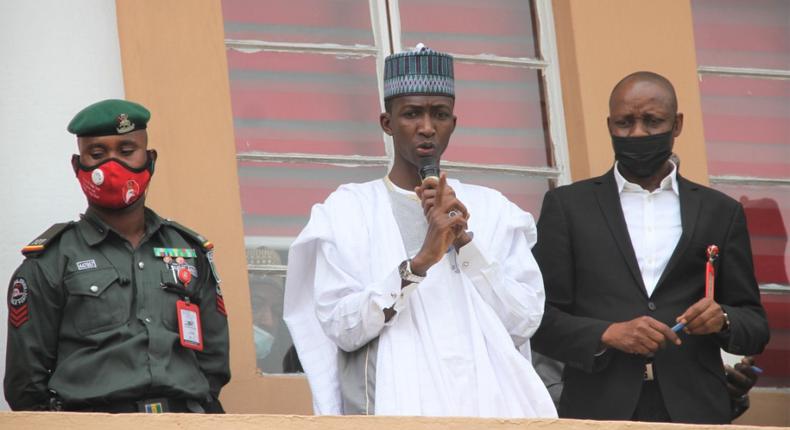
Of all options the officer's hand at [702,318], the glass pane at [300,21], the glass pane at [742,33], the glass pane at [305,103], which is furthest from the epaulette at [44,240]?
the glass pane at [742,33]

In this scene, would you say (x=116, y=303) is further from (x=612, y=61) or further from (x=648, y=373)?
(x=612, y=61)

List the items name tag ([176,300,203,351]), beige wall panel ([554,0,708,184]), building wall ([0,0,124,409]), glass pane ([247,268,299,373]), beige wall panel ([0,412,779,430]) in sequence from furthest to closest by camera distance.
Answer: beige wall panel ([554,0,708,184]), glass pane ([247,268,299,373]), building wall ([0,0,124,409]), name tag ([176,300,203,351]), beige wall panel ([0,412,779,430])

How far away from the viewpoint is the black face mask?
8250mm

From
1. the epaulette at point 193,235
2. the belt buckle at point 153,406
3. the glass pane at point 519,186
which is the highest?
the glass pane at point 519,186

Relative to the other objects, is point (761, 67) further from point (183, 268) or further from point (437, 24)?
point (183, 268)

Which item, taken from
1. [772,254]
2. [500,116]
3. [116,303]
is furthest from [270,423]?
[772,254]

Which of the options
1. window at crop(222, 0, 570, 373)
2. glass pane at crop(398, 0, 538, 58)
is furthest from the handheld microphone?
glass pane at crop(398, 0, 538, 58)

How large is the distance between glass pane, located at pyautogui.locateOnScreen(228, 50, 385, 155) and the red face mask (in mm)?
1450

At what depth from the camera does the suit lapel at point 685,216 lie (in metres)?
8.11

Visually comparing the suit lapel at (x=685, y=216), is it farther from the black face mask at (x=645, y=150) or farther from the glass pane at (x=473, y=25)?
the glass pane at (x=473, y=25)

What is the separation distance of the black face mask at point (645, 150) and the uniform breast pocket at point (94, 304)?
1.98 meters

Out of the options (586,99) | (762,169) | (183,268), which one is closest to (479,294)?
(183,268)

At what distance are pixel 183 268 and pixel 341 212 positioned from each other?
23.8 inches

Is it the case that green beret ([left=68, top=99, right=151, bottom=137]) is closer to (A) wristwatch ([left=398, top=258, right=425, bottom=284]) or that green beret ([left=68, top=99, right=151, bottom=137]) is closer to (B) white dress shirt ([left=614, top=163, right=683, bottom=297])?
(A) wristwatch ([left=398, top=258, right=425, bottom=284])
